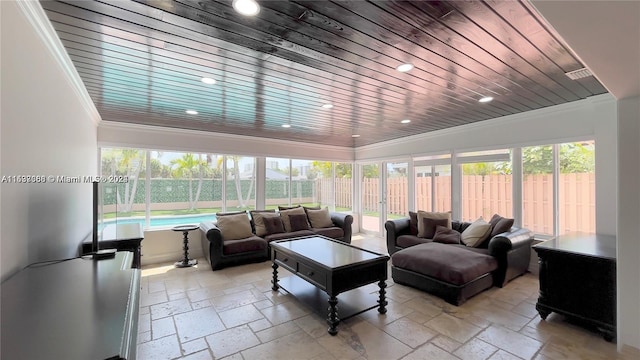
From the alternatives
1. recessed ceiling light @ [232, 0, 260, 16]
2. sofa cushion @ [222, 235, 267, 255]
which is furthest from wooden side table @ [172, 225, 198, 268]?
recessed ceiling light @ [232, 0, 260, 16]

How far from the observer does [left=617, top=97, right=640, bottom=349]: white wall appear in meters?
2.21

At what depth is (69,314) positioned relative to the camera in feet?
3.53

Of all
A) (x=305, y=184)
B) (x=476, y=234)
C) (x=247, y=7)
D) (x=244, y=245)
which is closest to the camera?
(x=247, y=7)

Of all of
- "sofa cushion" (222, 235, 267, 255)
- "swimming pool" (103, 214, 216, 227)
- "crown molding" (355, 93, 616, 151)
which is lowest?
"sofa cushion" (222, 235, 267, 255)

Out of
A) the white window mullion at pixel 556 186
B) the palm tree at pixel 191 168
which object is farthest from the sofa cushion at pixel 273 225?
the white window mullion at pixel 556 186

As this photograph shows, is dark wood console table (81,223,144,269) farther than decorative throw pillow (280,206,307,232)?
No

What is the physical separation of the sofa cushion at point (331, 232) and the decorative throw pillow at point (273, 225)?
699mm

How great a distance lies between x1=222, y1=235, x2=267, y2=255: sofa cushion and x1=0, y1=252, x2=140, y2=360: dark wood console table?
8.94ft

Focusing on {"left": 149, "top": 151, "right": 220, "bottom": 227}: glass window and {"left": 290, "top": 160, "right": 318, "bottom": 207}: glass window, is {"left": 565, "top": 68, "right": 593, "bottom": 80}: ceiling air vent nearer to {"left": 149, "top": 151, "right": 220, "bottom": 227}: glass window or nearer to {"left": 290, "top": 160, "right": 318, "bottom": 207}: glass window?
{"left": 290, "top": 160, "right": 318, "bottom": 207}: glass window

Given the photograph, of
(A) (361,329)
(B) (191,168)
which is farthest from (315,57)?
(B) (191,168)

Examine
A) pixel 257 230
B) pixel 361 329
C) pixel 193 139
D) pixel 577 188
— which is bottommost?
pixel 361 329

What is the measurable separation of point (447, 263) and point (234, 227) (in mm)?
3384

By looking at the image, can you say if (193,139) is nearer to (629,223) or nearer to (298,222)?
(298,222)

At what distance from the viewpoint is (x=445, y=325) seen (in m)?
2.64
